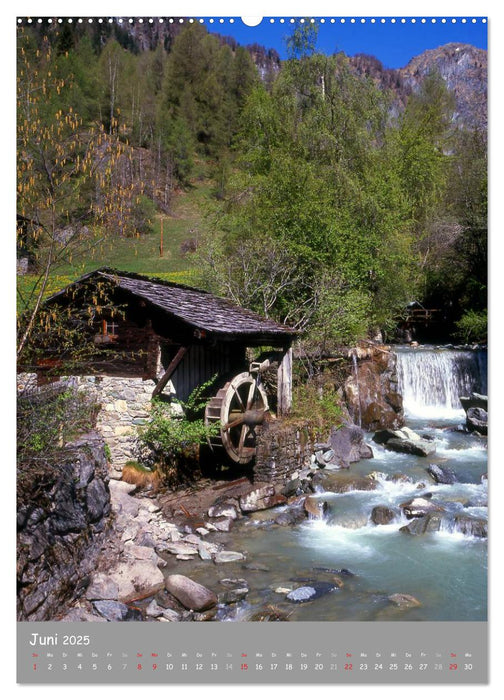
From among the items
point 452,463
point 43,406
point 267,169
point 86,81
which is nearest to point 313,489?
point 452,463

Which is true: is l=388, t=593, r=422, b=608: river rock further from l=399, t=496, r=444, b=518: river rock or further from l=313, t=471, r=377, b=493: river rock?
l=313, t=471, r=377, b=493: river rock

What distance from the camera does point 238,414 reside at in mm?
11227

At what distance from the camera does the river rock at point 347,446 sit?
11.5 meters

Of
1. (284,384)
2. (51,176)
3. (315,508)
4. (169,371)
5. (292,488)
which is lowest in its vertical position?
(315,508)

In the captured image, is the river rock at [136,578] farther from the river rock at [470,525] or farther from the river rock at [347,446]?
the river rock at [347,446]

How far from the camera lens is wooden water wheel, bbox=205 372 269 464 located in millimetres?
10250

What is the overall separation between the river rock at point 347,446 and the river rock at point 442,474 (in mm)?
1581

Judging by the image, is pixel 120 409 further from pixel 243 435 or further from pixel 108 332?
pixel 243 435

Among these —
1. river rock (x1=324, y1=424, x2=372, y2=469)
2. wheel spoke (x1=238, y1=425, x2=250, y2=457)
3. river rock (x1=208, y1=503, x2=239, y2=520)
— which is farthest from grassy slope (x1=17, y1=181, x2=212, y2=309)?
river rock (x1=208, y1=503, x2=239, y2=520)

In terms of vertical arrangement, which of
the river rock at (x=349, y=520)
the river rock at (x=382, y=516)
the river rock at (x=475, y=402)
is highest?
the river rock at (x=475, y=402)

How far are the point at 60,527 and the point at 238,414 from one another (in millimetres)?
5898

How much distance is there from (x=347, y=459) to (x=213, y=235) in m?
9.81

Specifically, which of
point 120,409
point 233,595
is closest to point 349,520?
point 233,595

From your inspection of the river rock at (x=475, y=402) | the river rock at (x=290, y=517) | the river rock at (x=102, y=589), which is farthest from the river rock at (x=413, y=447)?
the river rock at (x=102, y=589)
